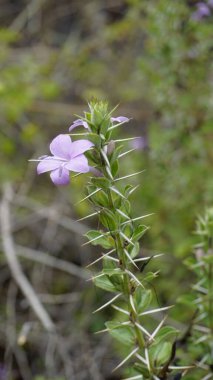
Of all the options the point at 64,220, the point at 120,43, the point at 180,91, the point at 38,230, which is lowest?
the point at 38,230

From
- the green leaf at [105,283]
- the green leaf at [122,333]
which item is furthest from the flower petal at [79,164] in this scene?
the green leaf at [122,333]

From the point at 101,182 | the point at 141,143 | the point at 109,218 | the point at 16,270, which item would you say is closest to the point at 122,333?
the point at 109,218

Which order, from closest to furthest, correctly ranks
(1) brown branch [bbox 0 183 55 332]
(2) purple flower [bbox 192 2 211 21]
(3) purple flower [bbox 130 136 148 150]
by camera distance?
(1) brown branch [bbox 0 183 55 332] < (2) purple flower [bbox 192 2 211 21] < (3) purple flower [bbox 130 136 148 150]

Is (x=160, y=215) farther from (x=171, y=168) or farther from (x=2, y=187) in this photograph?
(x=2, y=187)

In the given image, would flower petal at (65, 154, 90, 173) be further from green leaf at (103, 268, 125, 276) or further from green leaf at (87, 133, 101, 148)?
green leaf at (103, 268, 125, 276)

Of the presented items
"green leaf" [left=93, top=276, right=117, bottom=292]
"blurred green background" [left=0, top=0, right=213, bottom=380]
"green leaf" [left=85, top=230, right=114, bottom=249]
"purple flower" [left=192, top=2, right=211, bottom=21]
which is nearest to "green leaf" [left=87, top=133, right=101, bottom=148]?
"green leaf" [left=85, top=230, right=114, bottom=249]

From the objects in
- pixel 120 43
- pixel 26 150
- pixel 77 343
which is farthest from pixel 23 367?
pixel 120 43
